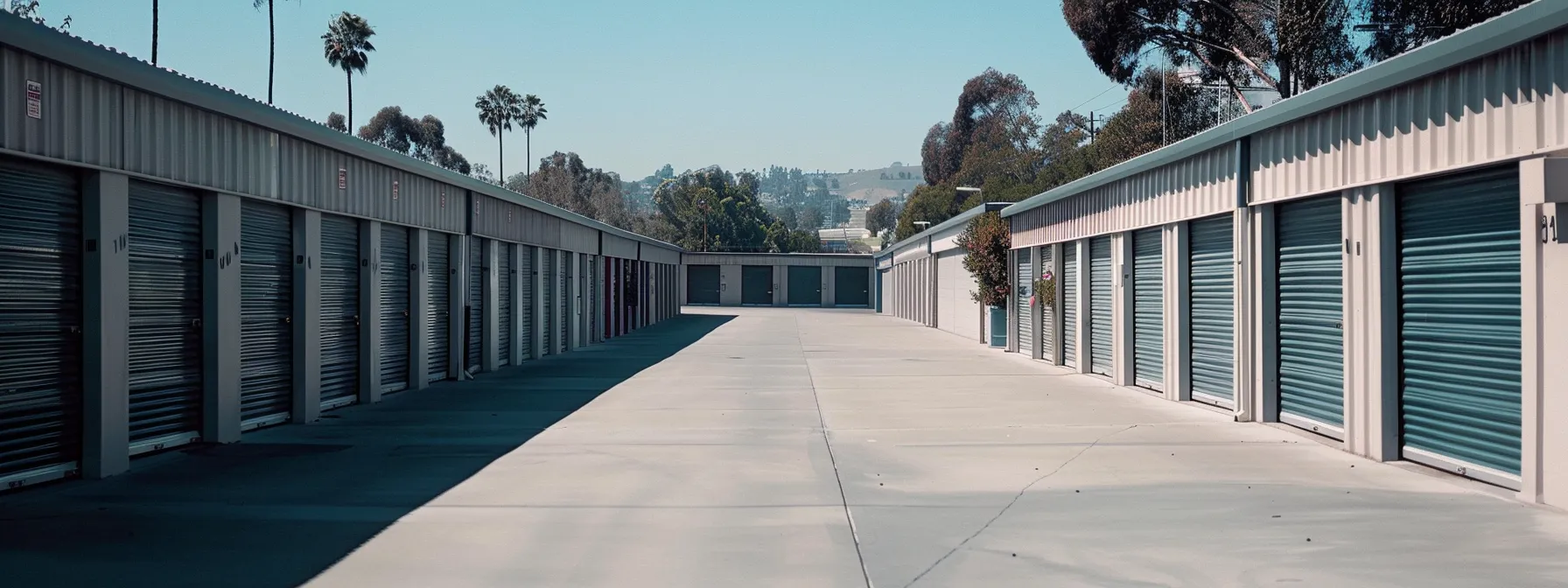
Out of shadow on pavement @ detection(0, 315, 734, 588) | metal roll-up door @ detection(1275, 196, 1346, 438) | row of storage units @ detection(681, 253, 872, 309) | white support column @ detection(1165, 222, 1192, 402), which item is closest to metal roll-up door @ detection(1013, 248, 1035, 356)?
white support column @ detection(1165, 222, 1192, 402)

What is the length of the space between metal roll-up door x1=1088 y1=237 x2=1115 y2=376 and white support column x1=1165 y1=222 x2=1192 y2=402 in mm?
3220

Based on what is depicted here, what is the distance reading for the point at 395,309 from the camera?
1666cm

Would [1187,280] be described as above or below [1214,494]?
above

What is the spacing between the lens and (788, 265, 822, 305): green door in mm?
74500

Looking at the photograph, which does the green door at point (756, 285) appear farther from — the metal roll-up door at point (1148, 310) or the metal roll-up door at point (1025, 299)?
the metal roll-up door at point (1148, 310)

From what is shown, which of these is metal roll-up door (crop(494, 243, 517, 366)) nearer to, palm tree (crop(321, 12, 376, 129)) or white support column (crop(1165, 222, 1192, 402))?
white support column (crop(1165, 222, 1192, 402))

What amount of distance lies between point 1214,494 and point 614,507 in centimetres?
438

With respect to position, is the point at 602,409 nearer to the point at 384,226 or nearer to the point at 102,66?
the point at 384,226

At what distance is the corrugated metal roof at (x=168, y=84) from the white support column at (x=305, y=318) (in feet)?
3.42

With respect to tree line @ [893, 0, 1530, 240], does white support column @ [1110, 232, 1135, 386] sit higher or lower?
lower

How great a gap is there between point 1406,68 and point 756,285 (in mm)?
66216

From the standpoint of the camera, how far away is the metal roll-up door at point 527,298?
23312 mm

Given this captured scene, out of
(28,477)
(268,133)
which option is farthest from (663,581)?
(268,133)

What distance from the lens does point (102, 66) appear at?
30.1 ft
